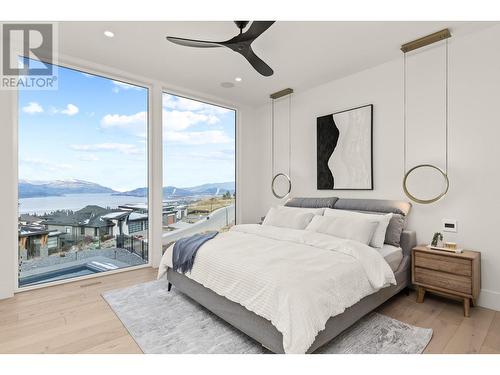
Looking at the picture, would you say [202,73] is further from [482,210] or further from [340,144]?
[482,210]

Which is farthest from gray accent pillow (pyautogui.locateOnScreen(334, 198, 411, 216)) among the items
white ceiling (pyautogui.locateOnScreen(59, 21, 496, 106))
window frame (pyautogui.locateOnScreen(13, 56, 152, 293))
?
window frame (pyautogui.locateOnScreen(13, 56, 152, 293))

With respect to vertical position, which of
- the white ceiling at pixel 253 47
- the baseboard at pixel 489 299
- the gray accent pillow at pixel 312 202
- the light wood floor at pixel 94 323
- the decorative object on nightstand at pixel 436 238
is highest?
the white ceiling at pixel 253 47

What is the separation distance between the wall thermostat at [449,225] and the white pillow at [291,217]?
4.37 ft

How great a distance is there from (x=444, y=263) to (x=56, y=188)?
4344mm

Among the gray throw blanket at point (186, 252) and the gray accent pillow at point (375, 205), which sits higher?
the gray accent pillow at point (375, 205)

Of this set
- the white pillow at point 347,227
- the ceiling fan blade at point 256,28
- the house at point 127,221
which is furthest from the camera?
the house at point 127,221

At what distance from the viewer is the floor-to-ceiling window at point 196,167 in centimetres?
417

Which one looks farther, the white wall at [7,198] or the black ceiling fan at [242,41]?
the white wall at [7,198]

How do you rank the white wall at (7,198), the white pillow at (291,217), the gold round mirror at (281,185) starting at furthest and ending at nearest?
the gold round mirror at (281,185)
the white pillow at (291,217)
the white wall at (7,198)

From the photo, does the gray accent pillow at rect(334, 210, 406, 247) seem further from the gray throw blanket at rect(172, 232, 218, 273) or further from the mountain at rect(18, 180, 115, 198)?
the mountain at rect(18, 180, 115, 198)

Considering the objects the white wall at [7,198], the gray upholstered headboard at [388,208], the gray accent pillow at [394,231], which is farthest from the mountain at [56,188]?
the gray accent pillow at [394,231]

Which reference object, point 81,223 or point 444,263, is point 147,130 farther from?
point 444,263

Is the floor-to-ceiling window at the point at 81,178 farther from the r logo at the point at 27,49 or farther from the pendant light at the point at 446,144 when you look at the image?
the pendant light at the point at 446,144

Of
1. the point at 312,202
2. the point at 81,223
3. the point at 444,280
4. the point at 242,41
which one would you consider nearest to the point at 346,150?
the point at 312,202
